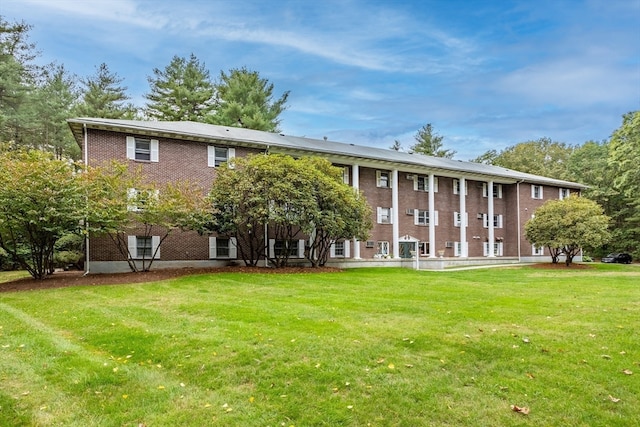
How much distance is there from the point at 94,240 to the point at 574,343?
18.8 m

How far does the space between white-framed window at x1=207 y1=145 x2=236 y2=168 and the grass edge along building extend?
53mm

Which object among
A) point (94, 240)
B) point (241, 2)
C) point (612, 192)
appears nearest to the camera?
point (241, 2)

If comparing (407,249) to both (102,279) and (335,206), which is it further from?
(102,279)

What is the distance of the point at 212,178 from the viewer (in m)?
21.2

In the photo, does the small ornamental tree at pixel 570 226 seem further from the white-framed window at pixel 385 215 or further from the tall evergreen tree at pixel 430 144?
the tall evergreen tree at pixel 430 144

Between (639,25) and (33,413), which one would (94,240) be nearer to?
(33,413)

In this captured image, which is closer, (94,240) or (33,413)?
(33,413)

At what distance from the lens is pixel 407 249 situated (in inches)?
1102

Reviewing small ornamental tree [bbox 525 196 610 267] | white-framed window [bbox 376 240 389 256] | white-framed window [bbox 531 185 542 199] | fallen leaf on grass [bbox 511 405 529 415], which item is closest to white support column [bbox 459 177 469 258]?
small ornamental tree [bbox 525 196 610 267]

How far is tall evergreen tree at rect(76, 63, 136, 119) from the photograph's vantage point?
33.1m

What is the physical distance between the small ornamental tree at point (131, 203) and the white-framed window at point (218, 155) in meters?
3.89

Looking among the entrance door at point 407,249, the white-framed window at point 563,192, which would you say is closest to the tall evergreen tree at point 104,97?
the entrance door at point 407,249

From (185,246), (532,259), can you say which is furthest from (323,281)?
(532,259)

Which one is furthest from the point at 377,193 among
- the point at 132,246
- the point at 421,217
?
the point at 132,246
